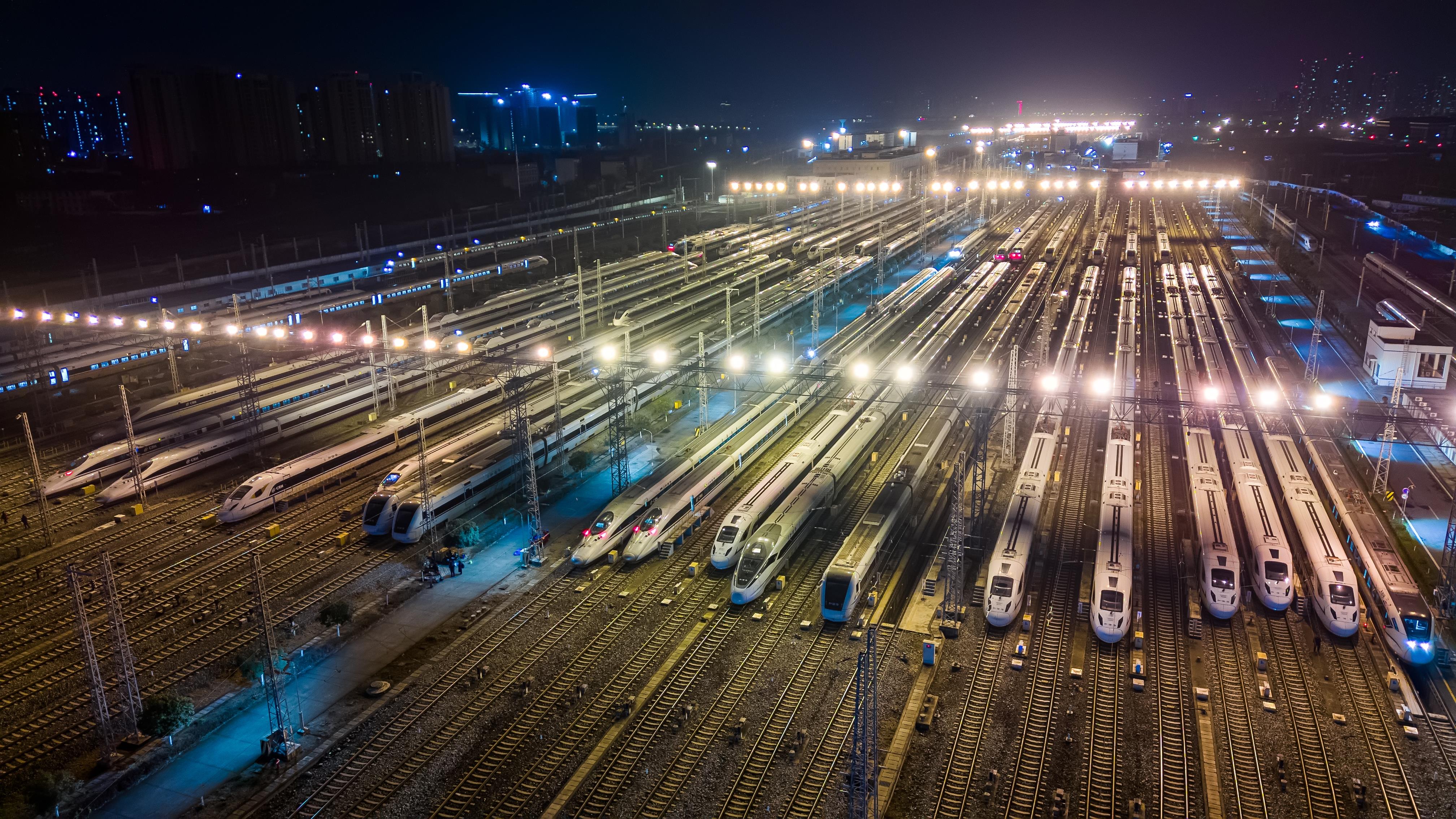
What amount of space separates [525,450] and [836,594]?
13068mm

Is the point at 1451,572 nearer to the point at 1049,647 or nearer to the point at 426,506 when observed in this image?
the point at 1049,647

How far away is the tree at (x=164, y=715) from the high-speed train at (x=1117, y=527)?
842 inches

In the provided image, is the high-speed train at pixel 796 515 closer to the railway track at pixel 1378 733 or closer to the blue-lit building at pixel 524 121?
the railway track at pixel 1378 733

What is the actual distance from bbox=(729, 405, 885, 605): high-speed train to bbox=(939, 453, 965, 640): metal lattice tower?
4.78 m

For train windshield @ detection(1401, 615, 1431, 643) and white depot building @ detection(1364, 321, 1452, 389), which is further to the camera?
white depot building @ detection(1364, 321, 1452, 389)

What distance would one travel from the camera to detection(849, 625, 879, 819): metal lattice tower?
15164 mm

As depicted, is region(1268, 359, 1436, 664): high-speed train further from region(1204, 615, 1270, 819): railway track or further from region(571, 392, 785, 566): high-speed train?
region(571, 392, 785, 566): high-speed train

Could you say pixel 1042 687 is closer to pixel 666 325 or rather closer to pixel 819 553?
pixel 819 553

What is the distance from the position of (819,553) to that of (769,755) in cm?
969

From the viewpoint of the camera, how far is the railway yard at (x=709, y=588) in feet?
61.4

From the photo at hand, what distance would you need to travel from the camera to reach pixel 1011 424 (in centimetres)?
3534

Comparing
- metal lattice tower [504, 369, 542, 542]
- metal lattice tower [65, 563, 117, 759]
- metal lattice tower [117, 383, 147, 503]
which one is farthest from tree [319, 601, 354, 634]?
metal lattice tower [117, 383, 147, 503]

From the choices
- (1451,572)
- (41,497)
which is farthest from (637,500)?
(1451,572)

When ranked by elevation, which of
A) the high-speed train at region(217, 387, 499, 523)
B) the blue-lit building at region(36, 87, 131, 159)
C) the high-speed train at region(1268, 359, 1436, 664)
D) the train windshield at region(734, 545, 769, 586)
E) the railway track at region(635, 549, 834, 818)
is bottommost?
the railway track at region(635, 549, 834, 818)
